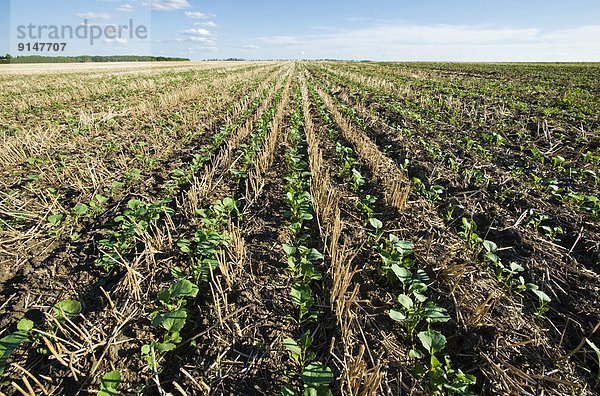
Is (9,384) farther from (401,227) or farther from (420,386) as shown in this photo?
(401,227)

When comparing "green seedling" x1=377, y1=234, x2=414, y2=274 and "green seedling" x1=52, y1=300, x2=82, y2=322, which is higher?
"green seedling" x1=377, y1=234, x2=414, y2=274

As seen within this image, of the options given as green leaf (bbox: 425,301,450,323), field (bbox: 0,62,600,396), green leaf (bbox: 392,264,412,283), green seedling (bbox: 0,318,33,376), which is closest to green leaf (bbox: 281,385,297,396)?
field (bbox: 0,62,600,396)

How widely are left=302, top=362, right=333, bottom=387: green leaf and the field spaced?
0.01 m

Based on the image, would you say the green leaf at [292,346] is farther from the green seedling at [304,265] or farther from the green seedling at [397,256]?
the green seedling at [397,256]

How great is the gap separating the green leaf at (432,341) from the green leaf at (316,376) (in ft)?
2.45

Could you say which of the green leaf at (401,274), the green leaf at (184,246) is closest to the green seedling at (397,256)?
the green leaf at (401,274)

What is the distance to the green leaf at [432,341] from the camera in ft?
6.98

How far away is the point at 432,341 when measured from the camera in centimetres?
217

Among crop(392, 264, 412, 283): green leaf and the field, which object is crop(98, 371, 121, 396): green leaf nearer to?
the field

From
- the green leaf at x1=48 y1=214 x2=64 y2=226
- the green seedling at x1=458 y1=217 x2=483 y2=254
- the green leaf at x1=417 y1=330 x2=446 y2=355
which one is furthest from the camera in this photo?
the green leaf at x1=48 y1=214 x2=64 y2=226

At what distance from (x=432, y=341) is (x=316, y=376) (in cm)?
91

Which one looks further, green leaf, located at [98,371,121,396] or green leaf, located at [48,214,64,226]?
green leaf, located at [48,214,64,226]

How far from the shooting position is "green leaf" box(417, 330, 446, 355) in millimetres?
2127

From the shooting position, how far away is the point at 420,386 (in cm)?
204
